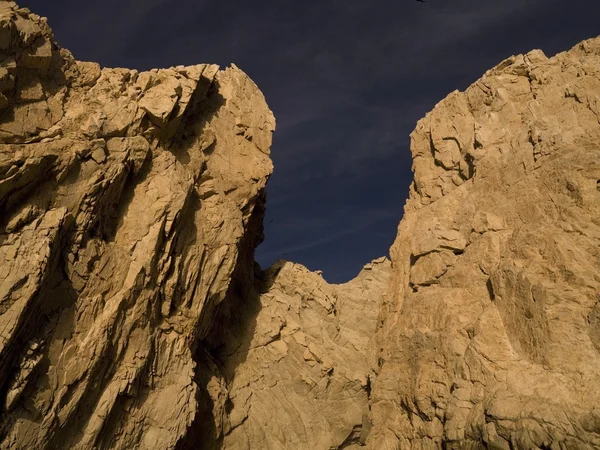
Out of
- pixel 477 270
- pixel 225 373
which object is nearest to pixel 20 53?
pixel 225 373

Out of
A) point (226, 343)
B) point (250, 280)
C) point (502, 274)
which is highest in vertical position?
point (250, 280)

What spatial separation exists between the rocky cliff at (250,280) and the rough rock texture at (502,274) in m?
0.09

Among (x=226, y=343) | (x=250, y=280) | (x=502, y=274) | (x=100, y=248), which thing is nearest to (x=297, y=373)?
(x=226, y=343)

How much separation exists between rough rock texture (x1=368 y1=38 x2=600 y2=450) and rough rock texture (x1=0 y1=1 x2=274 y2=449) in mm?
9616

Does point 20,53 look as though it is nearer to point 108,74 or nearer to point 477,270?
point 108,74

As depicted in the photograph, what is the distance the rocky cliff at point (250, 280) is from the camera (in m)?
17.6

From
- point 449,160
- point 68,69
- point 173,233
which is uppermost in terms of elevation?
point 449,160

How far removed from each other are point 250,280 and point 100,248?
12.5m

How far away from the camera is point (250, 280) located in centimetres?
3114

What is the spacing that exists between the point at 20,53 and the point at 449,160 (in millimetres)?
20997

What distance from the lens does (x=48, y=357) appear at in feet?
57.0

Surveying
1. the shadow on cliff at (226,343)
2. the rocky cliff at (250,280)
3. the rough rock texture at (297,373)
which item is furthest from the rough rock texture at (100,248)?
the rough rock texture at (297,373)

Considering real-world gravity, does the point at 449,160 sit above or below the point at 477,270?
above

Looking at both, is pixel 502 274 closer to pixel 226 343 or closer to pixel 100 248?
pixel 226 343
